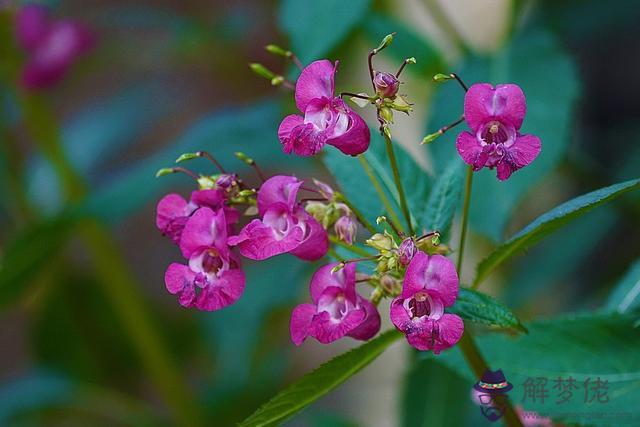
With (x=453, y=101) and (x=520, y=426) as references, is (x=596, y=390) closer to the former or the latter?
(x=520, y=426)

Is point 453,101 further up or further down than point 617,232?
further up

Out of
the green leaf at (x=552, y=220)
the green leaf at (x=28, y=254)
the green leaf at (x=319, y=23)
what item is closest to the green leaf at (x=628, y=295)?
the green leaf at (x=552, y=220)

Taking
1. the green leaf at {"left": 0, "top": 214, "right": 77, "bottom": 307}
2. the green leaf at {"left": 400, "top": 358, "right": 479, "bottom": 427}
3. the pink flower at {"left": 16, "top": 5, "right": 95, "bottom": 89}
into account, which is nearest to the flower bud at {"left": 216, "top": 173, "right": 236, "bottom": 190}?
the green leaf at {"left": 400, "top": 358, "right": 479, "bottom": 427}

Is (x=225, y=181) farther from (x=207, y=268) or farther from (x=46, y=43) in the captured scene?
(x=46, y=43)

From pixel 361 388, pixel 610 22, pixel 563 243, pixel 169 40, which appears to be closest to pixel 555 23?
pixel 610 22

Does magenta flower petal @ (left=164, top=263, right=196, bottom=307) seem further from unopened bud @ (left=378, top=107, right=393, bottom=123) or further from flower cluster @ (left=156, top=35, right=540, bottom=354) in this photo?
unopened bud @ (left=378, top=107, right=393, bottom=123)

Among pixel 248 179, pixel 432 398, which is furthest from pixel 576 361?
pixel 248 179

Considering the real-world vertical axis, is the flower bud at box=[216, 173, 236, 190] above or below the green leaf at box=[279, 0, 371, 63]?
below
